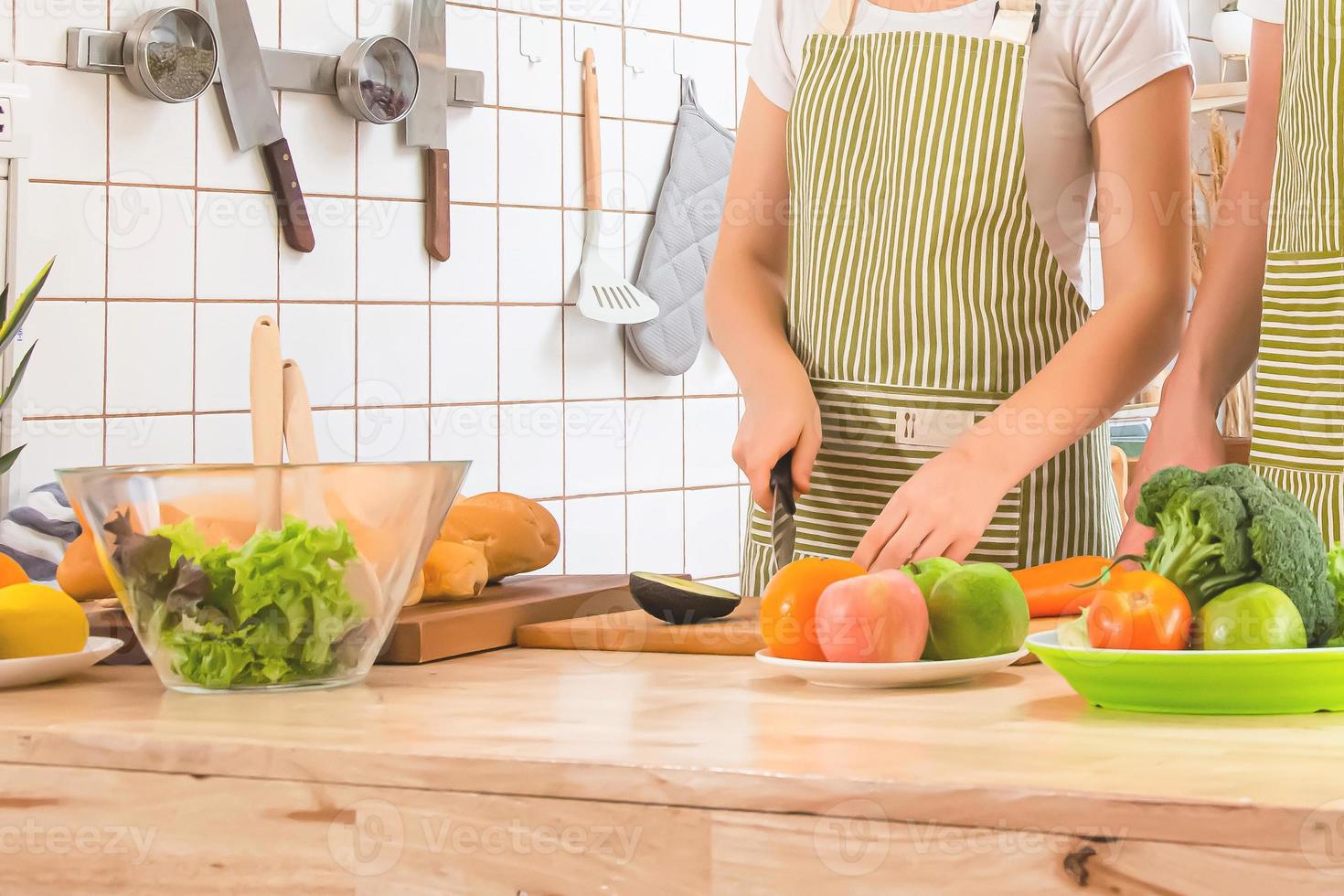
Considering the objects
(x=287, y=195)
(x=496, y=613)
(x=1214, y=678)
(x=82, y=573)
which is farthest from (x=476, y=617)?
(x=287, y=195)

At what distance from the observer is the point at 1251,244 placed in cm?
119

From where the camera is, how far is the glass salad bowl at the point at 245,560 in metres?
0.85

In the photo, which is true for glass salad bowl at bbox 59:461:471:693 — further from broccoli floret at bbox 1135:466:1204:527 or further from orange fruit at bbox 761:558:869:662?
broccoli floret at bbox 1135:466:1204:527

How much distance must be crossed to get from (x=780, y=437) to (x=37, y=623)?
0.57 metres

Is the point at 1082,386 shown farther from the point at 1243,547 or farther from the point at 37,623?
the point at 37,623

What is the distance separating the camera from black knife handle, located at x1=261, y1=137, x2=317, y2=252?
2.17 meters

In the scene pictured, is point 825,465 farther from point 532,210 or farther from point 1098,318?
point 532,210

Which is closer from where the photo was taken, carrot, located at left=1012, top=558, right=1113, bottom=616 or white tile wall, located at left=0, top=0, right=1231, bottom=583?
carrot, located at left=1012, top=558, right=1113, bottom=616

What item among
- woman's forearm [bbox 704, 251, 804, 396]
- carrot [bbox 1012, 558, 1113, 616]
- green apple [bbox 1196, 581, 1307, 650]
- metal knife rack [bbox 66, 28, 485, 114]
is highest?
metal knife rack [bbox 66, 28, 485, 114]

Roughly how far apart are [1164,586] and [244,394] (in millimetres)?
1731

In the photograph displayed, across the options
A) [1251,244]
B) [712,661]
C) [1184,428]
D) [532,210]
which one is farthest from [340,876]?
[532,210]

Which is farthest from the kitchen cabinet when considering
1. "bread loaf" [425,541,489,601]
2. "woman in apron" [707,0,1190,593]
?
"woman in apron" [707,0,1190,593]

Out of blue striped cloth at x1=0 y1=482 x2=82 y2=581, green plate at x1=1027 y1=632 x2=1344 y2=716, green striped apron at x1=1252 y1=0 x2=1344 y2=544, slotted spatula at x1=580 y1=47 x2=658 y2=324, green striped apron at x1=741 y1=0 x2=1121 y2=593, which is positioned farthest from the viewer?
slotted spatula at x1=580 y1=47 x2=658 y2=324

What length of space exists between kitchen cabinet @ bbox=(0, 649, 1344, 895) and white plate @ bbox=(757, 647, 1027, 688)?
0.01m
